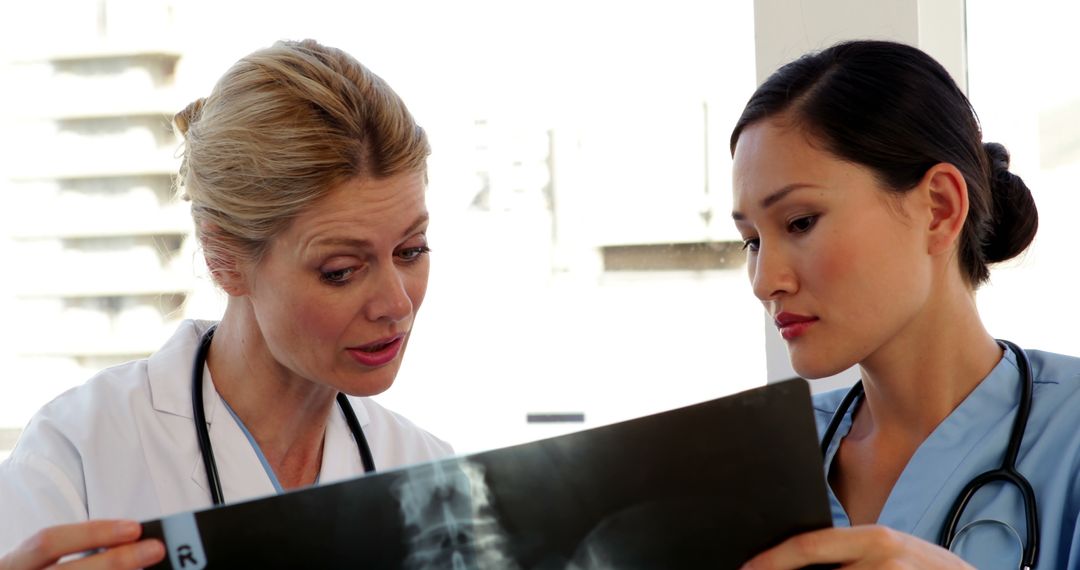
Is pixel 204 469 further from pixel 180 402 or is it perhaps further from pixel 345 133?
pixel 345 133

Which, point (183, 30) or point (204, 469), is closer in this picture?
point (204, 469)

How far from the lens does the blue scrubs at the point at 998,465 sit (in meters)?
0.96

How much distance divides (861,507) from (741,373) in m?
0.83

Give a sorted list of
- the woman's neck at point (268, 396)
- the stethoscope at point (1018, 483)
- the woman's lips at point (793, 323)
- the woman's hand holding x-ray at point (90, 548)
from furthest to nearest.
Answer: the woman's neck at point (268, 396)
the woman's lips at point (793, 323)
the stethoscope at point (1018, 483)
the woman's hand holding x-ray at point (90, 548)

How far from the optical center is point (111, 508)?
1.04 metres

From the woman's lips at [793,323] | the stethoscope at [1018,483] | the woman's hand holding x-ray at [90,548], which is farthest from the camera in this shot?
the woman's lips at [793,323]

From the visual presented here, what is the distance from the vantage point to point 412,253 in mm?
1091

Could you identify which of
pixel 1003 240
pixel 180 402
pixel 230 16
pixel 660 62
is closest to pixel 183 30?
pixel 230 16

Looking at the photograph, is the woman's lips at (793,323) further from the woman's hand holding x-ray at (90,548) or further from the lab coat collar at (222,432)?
the woman's hand holding x-ray at (90,548)

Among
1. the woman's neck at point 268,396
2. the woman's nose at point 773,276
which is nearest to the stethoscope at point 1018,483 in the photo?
the woman's nose at point 773,276

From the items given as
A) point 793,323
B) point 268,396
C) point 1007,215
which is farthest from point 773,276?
point 268,396

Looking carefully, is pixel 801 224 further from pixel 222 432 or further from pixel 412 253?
pixel 222 432

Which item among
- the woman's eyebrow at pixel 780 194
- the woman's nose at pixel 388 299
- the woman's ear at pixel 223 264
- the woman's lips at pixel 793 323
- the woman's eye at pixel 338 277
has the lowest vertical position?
the woman's lips at pixel 793 323

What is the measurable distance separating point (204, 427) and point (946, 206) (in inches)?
31.8
